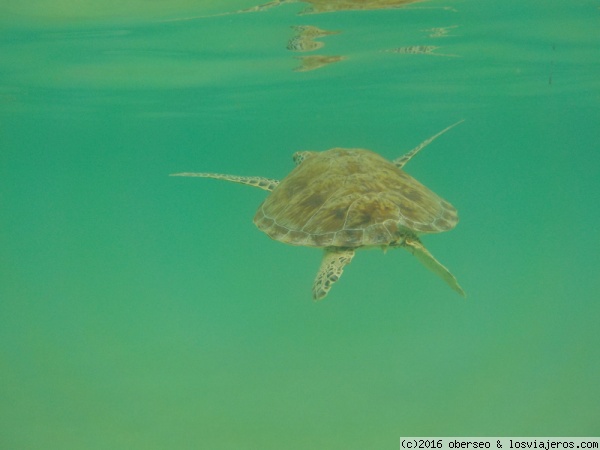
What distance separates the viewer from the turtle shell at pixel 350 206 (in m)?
6.56

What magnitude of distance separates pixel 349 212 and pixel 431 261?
4.09ft

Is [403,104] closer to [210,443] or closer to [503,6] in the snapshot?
[503,6]

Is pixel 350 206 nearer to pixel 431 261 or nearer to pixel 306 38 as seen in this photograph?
pixel 431 261

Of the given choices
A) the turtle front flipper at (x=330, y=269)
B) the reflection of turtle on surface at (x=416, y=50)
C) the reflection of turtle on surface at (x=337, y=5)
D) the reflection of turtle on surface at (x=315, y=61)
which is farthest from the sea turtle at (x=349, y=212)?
the reflection of turtle on surface at (x=315, y=61)

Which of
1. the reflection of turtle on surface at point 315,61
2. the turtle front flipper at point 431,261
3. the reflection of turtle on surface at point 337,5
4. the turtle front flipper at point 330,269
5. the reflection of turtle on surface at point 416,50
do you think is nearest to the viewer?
the turtle front flipper at point 330,269

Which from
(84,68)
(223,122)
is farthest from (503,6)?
(223,122)

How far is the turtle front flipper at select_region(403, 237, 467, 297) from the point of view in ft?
20.4

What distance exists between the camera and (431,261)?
641 cm

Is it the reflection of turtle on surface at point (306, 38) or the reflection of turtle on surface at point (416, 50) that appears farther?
the reflection of turtle on surface at point (416, 50)

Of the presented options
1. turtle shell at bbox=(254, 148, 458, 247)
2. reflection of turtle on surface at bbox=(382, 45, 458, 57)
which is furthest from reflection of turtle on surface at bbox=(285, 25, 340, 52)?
turtle shell at bbox=(254, 148, 458, 247)

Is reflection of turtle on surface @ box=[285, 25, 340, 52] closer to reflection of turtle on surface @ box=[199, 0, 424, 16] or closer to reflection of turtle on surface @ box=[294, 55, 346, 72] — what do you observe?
reflection of turtle on surface @ box=[294, 55, 346, 72]

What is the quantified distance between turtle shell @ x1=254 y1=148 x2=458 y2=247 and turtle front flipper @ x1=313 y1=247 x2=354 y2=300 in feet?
0.61

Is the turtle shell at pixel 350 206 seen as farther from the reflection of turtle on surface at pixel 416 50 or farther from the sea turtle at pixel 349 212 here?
the reflection of turtle on surface at pixel 416 50

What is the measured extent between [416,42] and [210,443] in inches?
465
